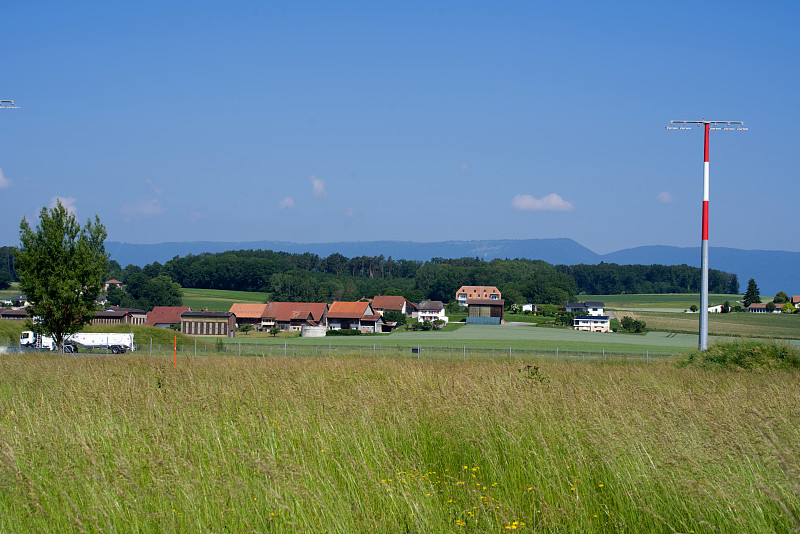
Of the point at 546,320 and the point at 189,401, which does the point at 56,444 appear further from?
the point at 546,320

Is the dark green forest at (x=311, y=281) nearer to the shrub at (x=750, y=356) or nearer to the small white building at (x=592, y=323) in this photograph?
the small white building at (x=592, y=323)

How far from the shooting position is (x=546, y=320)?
362 feet

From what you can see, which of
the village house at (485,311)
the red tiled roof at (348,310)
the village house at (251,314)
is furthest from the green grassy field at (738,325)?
the village house at (251,314)

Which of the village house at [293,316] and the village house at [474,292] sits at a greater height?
the village house at [474,292]

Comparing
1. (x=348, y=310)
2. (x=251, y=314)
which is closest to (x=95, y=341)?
(x=251, y=314)

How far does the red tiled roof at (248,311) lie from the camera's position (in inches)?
3836

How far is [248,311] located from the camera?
323 feet

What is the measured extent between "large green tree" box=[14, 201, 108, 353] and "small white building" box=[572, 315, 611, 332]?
77.8m

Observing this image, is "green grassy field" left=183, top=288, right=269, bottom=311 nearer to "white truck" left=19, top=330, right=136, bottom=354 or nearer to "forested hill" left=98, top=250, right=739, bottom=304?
"forested hill" left=98, top=250, right=739, bottom=304

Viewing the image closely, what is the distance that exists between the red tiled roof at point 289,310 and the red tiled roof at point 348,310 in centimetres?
182

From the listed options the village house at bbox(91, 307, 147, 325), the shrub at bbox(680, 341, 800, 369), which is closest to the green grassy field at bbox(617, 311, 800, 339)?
the shrub at bbox(680, 341, 800, 369)

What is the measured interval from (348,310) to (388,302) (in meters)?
30.7

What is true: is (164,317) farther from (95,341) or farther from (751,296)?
(751,296)

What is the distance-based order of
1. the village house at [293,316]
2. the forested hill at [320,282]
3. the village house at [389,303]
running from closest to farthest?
the village house at [293,316] → the village house at [389,303] → the forested hill at [320,282]
